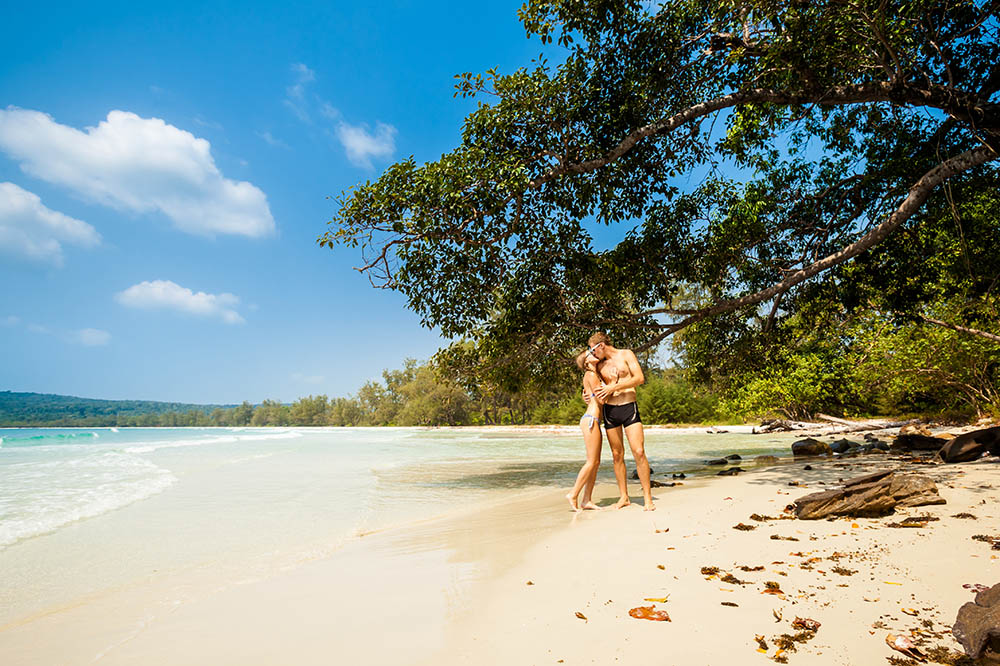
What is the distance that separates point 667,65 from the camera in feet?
27.3

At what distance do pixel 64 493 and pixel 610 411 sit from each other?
10473 millimetres

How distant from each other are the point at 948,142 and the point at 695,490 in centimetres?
847

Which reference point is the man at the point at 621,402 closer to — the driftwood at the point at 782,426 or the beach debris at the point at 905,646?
the beach debris at the point at 905,646

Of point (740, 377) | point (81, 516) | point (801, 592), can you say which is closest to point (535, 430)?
point (740, 377)

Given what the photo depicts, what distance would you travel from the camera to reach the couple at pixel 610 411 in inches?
217

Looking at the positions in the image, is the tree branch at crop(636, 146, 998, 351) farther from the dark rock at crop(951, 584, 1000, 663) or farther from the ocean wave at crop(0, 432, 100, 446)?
the ocean wave at crop(0, 432, 100, 446)

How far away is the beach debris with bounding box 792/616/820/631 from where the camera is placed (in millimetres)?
2127

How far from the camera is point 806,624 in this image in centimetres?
216

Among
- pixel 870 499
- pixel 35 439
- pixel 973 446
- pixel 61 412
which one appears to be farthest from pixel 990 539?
pixel 61 412

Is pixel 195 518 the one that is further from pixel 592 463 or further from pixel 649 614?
pixel 649 614

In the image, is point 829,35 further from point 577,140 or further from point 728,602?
point 728,602

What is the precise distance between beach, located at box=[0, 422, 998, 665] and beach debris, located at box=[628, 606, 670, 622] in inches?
1.9

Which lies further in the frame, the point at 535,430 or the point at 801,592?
the point at 535,430

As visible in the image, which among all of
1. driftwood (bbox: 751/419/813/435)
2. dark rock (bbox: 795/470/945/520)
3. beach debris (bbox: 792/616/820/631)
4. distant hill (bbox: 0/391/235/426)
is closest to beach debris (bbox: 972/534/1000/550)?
dark rock (bbox: 795/470/945/520)
